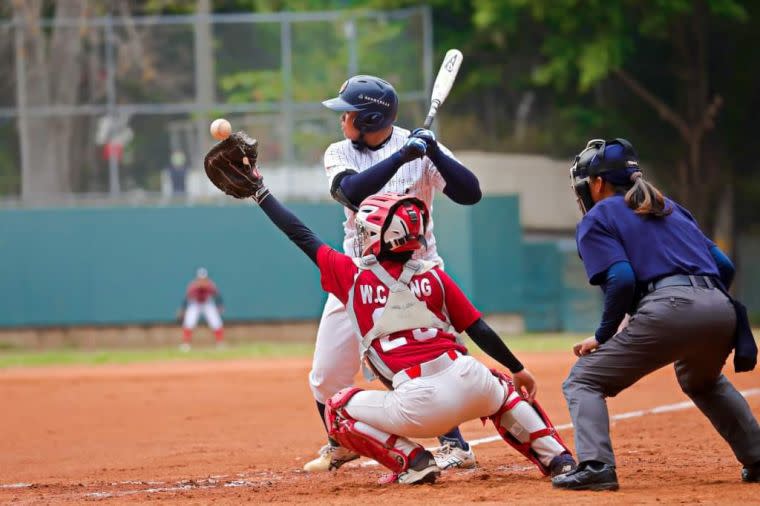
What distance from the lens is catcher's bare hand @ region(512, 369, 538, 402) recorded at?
18.9 feet

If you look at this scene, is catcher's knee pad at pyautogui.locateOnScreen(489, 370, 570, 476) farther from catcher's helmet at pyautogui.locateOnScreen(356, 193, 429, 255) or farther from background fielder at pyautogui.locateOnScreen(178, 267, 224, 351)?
background fielder at pyautogui.locateOnScreen(178, 267, 224, 351)

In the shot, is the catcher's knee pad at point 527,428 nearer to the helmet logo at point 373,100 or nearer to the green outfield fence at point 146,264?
the helmet logo at point 373,100

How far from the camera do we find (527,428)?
18.8 feet

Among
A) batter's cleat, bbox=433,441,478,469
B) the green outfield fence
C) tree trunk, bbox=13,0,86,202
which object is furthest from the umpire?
tree trunk, bbox=13,0,86,202

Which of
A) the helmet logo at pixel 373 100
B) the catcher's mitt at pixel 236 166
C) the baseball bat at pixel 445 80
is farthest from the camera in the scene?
the baseball bat at pixel 445 80

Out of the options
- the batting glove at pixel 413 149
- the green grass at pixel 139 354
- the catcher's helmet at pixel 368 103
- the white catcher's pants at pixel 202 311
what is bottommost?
the green grass at pixel 139 354

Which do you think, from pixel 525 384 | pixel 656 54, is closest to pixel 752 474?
pixel 525 384

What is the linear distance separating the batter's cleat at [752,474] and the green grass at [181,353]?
11.4 m

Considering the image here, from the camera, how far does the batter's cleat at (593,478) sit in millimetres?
5254

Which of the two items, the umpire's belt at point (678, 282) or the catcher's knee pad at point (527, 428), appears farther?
the catcher's knee pad at point (527, 428)

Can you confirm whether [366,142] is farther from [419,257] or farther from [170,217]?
[170,217]

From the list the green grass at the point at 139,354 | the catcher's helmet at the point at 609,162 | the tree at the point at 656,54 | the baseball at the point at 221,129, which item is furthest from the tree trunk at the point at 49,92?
the catcher's helmet at the point at 609,162

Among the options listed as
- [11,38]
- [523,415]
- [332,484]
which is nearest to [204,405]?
[332,484]

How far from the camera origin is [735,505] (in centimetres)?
485
